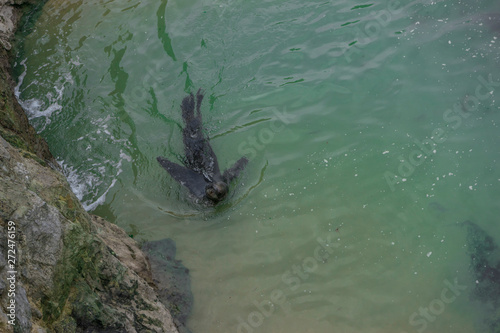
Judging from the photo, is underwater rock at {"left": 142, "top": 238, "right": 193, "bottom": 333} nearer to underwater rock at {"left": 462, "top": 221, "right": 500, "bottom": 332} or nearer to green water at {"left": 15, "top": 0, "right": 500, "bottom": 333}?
green water at {"left": 15, "top": 0, "right": 500, "bottom": 333}

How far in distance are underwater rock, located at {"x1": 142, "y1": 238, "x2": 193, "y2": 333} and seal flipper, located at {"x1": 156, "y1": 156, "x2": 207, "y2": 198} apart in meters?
0.99

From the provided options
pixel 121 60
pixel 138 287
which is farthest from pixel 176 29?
pixel 138 287

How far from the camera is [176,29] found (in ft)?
30.9

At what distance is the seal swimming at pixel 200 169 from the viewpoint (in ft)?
22.4

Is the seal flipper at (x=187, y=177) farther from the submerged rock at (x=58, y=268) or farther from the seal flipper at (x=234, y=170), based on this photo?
the submerged rock at (x=58, y=268)

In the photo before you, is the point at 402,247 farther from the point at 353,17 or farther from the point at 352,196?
the point at 353,17

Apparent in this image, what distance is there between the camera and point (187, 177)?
7246 millimetres
